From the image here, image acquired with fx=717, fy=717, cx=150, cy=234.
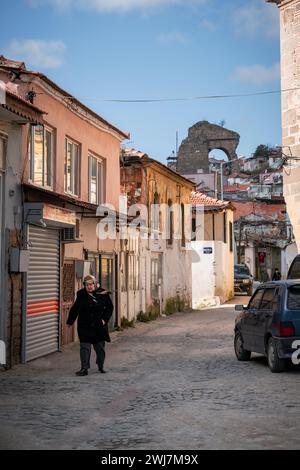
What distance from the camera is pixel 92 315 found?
12.4 m

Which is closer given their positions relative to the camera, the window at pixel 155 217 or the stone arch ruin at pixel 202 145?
the window at pixel 155 217

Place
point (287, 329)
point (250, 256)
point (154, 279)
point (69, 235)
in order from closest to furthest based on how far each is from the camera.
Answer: point (287, 329) → point (69, 235) → point (154, 279) → point (250, 256)

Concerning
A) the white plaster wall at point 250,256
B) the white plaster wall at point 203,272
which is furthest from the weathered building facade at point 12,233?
the white plaster wall at point 250,256

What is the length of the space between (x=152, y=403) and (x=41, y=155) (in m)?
7.84

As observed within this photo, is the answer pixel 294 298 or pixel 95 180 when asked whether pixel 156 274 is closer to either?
pixel 95 180

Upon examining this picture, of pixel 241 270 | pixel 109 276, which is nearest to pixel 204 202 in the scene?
pixel 241 270

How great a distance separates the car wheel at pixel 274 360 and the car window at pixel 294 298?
2.24 feet

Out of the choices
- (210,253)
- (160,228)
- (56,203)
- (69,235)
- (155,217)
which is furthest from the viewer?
(210,253)

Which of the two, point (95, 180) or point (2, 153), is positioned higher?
point (95, 180)

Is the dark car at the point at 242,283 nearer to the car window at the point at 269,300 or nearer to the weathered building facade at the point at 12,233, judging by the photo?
the car window at the point at 269,300

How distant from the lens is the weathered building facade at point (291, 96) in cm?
1628

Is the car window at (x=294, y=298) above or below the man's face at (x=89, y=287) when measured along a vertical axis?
below

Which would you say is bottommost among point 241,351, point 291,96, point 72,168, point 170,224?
point 241,351

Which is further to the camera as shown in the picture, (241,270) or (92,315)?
(241,270)
